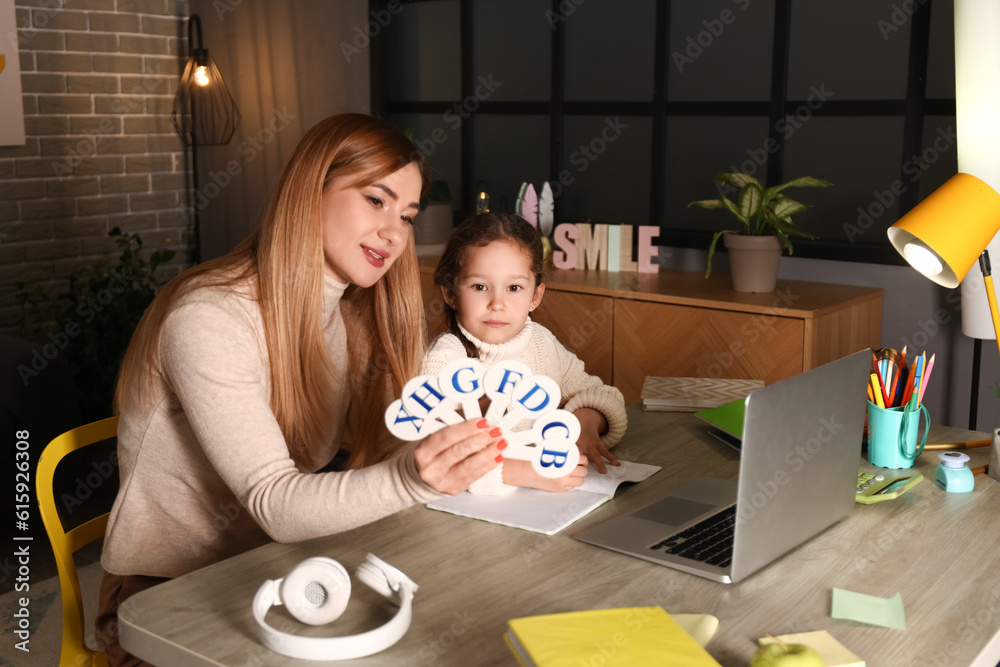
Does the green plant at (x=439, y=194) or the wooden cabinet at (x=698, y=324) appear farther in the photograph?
the green plant at (x=439, y=194)

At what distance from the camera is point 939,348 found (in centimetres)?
310

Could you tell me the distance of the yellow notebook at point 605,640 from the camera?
95 cm

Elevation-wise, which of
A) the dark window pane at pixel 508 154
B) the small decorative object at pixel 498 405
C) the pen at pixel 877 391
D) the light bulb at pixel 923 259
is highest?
the dark window pane at pixel 508 154

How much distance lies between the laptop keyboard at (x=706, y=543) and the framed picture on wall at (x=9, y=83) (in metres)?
3.85

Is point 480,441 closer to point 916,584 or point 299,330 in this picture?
point 299,330

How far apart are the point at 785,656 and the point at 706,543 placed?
0.37m

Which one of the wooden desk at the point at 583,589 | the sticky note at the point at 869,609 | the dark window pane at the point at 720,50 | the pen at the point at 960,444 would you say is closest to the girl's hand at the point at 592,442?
the wooden desk at the point at 583,589

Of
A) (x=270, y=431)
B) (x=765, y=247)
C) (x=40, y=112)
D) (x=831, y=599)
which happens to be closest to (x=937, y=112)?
(x=765, y=247)

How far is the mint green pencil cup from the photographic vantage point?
1.64 meters

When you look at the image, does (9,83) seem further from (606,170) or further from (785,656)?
(785,656)

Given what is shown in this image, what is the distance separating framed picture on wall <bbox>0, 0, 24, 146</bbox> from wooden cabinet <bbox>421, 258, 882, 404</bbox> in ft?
6.70

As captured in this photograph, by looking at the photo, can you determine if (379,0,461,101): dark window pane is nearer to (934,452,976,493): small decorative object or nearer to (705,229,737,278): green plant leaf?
(705,229,737,278): green plant leaf

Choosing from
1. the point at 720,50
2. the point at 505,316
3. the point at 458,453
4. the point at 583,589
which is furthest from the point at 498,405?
the point at 720,50

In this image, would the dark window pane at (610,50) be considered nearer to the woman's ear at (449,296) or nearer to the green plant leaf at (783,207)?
the green plant leaf at (783,207)
